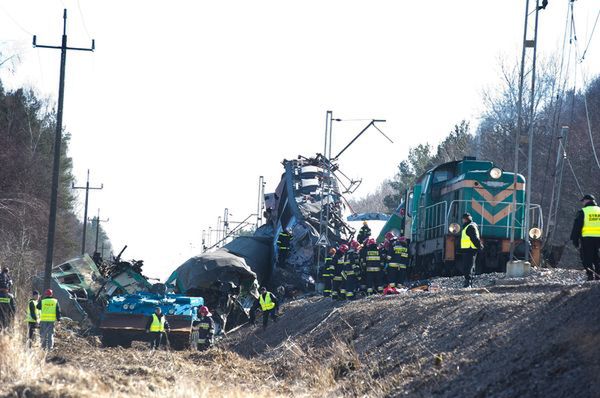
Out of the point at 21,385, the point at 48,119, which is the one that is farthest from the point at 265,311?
the point at 48,119

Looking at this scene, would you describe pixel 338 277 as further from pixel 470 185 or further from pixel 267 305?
pixel 470 185

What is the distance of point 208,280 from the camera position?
33750 mm

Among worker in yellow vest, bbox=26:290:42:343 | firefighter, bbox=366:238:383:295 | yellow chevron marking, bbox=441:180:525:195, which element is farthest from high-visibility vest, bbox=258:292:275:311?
worker in yellow vest, bbox=26:290:42:343

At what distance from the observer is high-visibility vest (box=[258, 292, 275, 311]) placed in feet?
103

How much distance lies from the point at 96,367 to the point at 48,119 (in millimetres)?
50950

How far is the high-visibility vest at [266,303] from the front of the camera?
103 ft

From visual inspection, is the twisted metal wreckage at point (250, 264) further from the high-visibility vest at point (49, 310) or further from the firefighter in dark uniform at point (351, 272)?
the high-visibility vest at point (49, 310)

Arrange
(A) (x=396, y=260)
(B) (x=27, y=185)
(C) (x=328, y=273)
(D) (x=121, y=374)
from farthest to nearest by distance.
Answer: (B) (x=27, y=185)
(C) (x=328, y=273)
(A) (x=396, y=260)
(D) (x=121, y=374)

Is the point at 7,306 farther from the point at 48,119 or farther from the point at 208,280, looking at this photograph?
the point at 48,119

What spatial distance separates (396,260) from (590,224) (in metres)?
10.2

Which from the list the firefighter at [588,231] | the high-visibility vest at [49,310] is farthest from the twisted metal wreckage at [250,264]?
the firefighter at [588,231]

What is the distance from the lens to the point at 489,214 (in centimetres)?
2905

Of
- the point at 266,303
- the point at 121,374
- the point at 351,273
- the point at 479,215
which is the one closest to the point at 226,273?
the point at 266,303

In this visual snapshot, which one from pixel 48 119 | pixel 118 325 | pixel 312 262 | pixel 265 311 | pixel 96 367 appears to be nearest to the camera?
pixel 96 367
